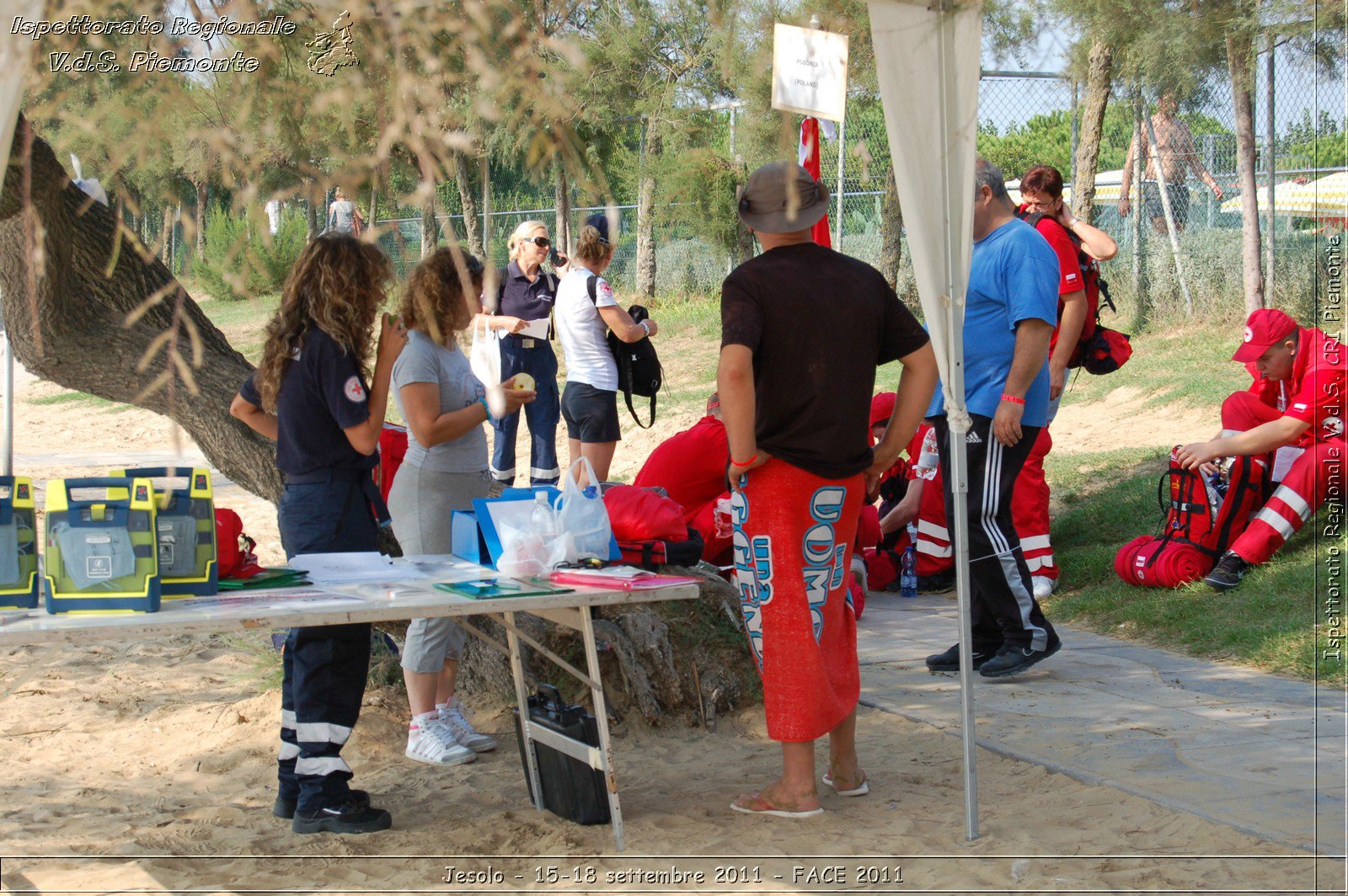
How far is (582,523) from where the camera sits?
373 centimetres

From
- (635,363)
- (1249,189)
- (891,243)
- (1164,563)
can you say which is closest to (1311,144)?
(1249,189)

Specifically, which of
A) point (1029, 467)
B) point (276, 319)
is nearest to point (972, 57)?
point (276, 319)

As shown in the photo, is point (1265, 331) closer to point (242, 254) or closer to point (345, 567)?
point (345, 567)

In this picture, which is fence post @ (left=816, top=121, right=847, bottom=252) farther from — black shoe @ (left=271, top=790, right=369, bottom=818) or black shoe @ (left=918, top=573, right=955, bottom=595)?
black shoe @ (left=271, top=790, right=369, bottom=818)

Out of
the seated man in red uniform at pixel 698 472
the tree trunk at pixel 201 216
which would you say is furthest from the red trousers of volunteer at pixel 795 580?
the seated man in red uniform at pixel 698 472

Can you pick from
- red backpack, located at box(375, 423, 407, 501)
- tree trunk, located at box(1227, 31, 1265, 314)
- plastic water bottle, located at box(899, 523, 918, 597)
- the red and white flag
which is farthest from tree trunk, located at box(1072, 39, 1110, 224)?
red backpack, located at box(375, 423, 407, 501)

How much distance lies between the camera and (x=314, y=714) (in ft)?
11.9

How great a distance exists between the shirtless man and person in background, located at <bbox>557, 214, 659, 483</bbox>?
7.18 m

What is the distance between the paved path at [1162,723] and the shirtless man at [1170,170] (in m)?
7.64

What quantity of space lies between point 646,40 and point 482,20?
2.64 ft

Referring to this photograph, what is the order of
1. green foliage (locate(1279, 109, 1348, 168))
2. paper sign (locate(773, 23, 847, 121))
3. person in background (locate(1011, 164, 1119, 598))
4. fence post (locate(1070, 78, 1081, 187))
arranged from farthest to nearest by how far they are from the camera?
1. fence post (locate(1070, 78, 1081, 187))
2. green foliage (locate(1279, 109, 1348, 168))
3. person in background (locate(1011, 164, 1119, 598))
4. paper sign (locate(773, 23, 847, 121))

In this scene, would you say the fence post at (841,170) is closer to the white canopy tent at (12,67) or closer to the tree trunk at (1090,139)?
the tree trunk at (1090,139)

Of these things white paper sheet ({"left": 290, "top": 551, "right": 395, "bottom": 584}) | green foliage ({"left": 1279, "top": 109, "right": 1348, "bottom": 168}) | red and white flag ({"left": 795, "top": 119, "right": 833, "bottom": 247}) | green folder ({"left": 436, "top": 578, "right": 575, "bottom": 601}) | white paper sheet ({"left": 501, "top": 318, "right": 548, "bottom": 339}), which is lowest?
green folder ({"left": 436, "top": 578, "right": 575, "bottom": 601})

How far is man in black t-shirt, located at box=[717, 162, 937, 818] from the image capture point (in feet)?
11.6
